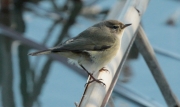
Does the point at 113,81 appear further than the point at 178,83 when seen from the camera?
No

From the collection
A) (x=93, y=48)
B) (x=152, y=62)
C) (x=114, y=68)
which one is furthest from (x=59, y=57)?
(x=114, y=68)

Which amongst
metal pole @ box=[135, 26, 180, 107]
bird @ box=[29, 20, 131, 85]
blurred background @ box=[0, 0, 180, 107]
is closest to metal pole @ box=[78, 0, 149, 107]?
bird @ box=[29, 20, 131, 85]

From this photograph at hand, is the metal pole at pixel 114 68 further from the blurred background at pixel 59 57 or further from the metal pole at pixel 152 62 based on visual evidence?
the blurred background at pixel 59 57

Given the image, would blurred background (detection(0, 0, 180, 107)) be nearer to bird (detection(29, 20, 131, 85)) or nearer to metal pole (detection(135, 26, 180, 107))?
metal pole (detection(135, 26, 180, 107))

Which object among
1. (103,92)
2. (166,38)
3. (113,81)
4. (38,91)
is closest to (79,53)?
(113,81)

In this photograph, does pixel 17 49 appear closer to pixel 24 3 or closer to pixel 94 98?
pixel 24 3
